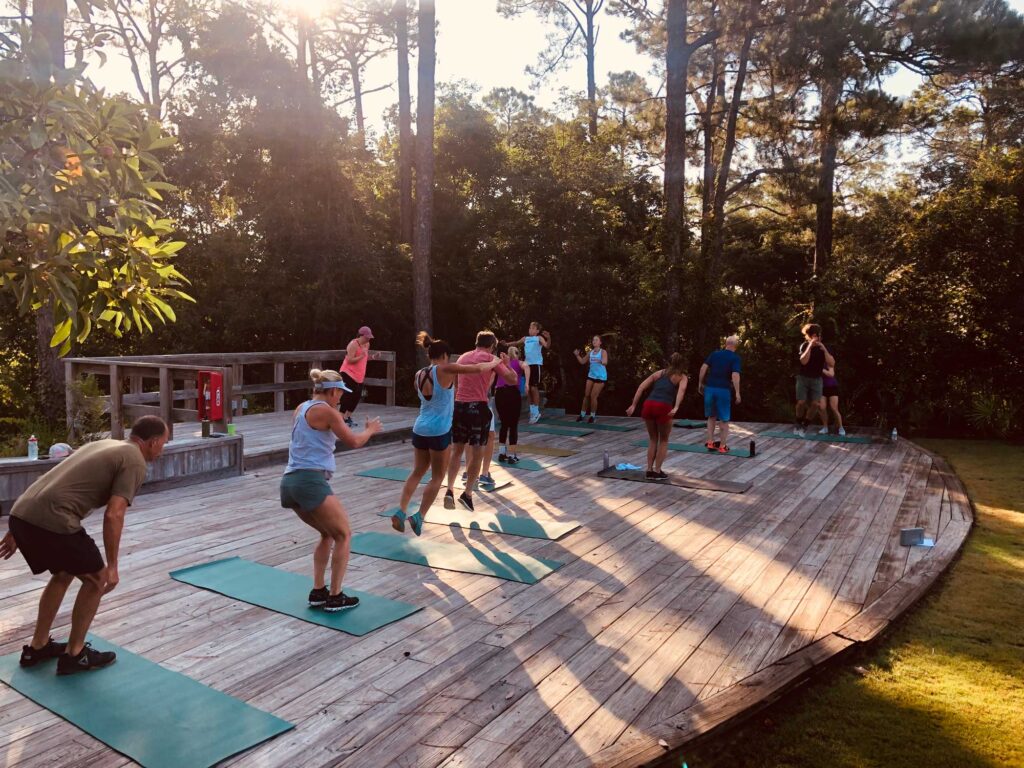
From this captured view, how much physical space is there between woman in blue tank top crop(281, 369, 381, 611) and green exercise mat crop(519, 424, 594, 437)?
877 cm

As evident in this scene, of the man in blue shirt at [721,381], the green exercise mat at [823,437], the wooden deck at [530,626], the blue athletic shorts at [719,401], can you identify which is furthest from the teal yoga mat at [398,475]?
the green exercise mat at [823,437]

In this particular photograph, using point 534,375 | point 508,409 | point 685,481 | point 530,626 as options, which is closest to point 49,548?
point 530,626

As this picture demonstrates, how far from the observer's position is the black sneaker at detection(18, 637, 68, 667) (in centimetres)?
379

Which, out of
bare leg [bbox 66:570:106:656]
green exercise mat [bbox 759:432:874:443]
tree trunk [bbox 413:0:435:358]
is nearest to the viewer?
bare leg [bbox 66:570:106:656]

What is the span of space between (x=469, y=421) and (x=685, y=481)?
126 inches

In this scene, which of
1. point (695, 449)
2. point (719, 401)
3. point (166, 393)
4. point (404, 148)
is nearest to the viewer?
point (166, 393)

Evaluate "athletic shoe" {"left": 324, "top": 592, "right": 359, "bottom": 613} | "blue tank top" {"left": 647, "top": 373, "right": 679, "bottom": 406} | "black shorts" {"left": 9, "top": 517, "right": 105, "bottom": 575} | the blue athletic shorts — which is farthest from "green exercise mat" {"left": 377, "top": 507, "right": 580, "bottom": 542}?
the blue athletic shorts

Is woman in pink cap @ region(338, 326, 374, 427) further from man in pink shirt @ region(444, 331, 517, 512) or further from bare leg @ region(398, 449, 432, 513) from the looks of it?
bare leg @ region(398, 449, 432, 513)

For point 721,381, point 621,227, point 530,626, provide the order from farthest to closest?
point 621,227 < point 721,381 < point 530,626

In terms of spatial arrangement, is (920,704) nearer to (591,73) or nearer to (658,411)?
→ (658,411)

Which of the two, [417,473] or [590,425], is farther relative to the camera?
[590,425]

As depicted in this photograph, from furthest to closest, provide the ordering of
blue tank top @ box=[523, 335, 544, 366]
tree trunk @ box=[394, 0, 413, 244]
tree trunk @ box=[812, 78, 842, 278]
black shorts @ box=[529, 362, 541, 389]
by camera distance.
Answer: tree trunk @ box=[394, 0, 413, 244], tree trunk @ box=[812, 78, 842, 278], black shorts @ box=[529, 362, 541, 389], blue tank top @ box=[523, 335, 544, 366]

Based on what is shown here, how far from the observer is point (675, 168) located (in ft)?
55.5

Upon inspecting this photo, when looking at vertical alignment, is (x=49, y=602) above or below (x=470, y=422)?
below
